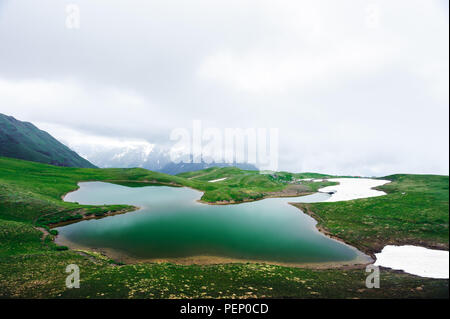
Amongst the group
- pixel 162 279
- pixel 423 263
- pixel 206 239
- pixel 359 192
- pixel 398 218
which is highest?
pixel 423 263

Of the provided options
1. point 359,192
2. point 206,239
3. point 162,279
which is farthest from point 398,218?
point 359,192

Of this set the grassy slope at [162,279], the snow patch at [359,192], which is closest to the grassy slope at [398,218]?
the grassy slope at [162,279]

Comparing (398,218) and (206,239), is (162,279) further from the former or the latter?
(398,218)

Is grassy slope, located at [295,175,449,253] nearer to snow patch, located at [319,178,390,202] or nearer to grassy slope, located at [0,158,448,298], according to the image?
grassy slope, located at [0,158,448,298]

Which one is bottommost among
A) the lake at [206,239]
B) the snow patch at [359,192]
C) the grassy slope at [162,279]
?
the lake at [206,239]

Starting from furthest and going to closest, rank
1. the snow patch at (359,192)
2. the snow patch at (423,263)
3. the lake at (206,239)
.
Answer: the snow patch at (359,192), the lake at (206,239), the snow patch at (423,263)

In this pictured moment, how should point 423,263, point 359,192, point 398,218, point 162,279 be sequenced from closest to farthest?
1. point 423,263
2. point 162,279
3. point 398,218
4. point 359,192

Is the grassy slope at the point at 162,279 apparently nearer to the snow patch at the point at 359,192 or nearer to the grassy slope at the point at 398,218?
the grassy slope at the point at 398,218
